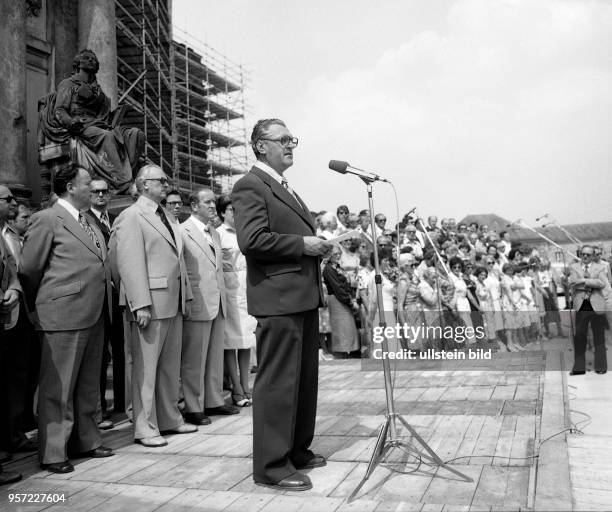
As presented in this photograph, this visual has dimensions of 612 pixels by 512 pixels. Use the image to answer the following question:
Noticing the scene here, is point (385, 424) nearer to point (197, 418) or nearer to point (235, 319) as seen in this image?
point (197, 418)

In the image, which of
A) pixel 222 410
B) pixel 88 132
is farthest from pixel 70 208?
pixel 88 132

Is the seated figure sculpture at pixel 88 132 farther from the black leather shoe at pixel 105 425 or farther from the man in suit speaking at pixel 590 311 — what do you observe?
the man in suit speaking at pixel 590 311

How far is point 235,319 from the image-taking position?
631 centimetres

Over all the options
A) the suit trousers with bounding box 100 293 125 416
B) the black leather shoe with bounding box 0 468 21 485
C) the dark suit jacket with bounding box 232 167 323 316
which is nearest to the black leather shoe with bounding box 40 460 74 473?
the black leather shoe with bounding box 0 468 21 485

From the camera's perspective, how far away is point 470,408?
560 centimetres

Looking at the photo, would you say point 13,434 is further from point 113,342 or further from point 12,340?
point 113,342

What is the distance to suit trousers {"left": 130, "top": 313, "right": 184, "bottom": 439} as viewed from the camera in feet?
15.6

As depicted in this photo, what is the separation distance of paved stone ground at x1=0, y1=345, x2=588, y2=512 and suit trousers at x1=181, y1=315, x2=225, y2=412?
0.86 feet

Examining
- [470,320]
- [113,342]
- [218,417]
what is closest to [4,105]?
[113,342]

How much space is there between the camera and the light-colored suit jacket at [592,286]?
29.3ft

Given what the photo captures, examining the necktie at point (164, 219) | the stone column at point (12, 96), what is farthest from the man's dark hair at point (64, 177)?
the stone column at point (12, 96)

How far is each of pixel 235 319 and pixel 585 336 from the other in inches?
220

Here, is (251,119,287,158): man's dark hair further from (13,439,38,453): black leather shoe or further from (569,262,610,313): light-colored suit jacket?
(569,262,610,313): light-colored suit jacket

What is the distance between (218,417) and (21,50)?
645 centimetres
